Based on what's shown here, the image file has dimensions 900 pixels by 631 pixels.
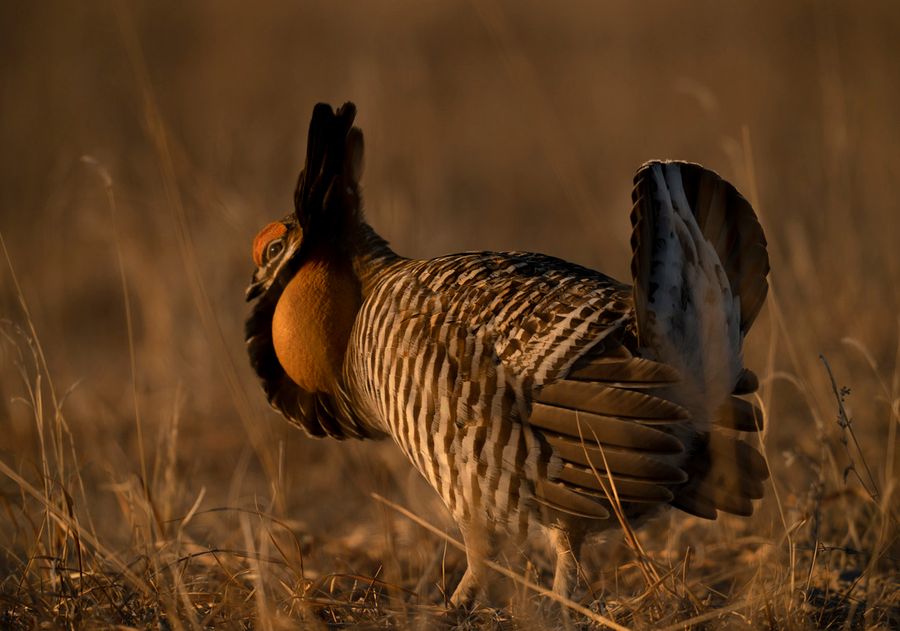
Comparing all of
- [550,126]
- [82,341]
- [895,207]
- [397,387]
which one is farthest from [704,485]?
[550,126]

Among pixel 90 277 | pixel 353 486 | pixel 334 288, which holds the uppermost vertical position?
pixel 334 288

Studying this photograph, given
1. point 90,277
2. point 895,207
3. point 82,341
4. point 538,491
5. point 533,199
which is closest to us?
point 538,491

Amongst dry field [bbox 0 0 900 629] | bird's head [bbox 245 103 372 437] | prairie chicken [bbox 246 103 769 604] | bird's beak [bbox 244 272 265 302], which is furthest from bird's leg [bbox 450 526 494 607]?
bird's beak [bbox 244 272 265 302]

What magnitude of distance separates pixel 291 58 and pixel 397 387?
1138 cm

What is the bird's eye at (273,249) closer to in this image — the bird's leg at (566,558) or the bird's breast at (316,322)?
the bird's breast at (316,322)

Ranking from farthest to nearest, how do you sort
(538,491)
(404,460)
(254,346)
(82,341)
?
1. (82,341)
2. (404,460)
3. (254,346)
4. (538,491)

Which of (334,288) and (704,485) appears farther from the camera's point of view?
(334,288)

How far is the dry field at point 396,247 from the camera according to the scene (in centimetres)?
277

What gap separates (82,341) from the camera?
678 cm

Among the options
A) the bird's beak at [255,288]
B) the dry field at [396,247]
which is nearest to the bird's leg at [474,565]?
the dry field at [396,247]

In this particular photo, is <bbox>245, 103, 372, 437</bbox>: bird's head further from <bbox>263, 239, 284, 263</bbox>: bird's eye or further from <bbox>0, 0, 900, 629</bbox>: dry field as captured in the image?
<bbox>0, 0, 900, 629</bbox>: dry field

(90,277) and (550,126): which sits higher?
(550,126)

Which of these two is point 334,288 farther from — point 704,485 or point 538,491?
point 704,485

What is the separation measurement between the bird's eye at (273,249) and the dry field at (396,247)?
7.7 inches
